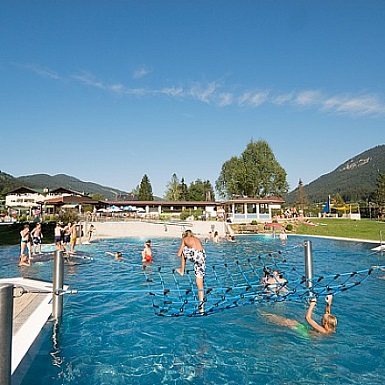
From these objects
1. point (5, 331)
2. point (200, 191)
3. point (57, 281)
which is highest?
point (200, 191)

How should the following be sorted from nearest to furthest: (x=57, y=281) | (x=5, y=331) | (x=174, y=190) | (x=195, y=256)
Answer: (x=5, y=331) → (x=57, y=281) → (x=195, y=256) → (x=174, y=190)

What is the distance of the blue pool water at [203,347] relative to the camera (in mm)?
5258

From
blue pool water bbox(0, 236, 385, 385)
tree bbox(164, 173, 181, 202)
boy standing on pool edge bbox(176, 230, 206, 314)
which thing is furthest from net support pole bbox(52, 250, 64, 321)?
tree bbox(164, 173, 181, 202)

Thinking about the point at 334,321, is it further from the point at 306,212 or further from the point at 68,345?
the point at 306,212

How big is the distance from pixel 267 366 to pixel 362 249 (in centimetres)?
1730

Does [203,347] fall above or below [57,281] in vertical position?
below

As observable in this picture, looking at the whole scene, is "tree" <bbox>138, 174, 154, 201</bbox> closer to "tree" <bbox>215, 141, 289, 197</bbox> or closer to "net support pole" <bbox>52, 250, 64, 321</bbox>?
"tree" <bbox>215, 141, 289, 197</bbox>

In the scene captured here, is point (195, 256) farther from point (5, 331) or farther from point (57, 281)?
point (5, 331)

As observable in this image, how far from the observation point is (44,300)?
23.7ft

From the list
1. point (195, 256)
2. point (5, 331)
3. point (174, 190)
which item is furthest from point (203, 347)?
point (174, 190)

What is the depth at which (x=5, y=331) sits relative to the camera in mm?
2881

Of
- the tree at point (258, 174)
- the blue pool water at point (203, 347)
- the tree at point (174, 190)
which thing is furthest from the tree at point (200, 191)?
the blue pool water at point (203, 347)

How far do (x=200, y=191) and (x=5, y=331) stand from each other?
269ft

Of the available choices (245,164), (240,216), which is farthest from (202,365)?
(245,164)
